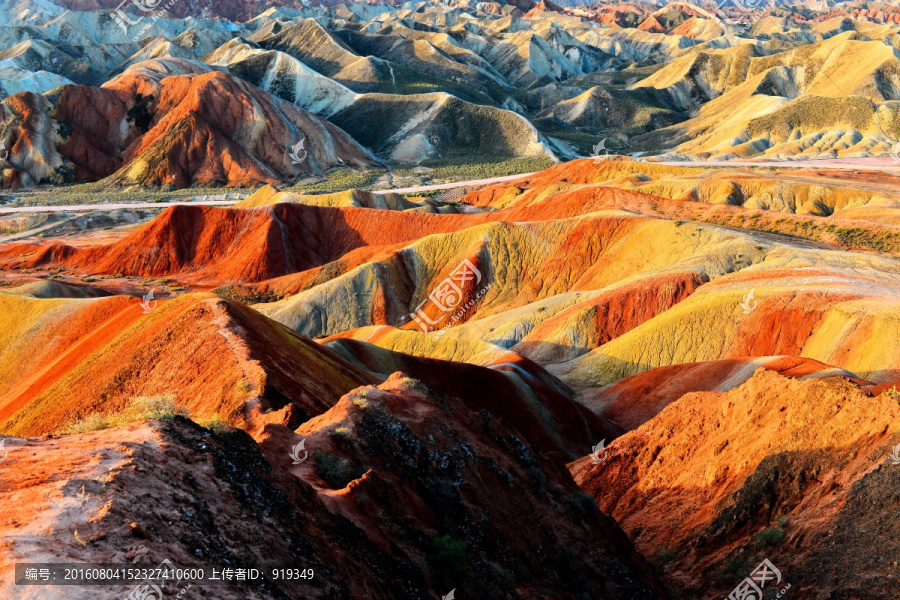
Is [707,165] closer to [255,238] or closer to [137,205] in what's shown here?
[255,238]

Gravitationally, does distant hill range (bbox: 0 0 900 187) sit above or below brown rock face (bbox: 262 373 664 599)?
below

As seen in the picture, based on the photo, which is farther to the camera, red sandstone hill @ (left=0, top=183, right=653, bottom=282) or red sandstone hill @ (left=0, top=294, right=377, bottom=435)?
red sandstone hill @ (left=0, top=183, right=653, bottom=282)

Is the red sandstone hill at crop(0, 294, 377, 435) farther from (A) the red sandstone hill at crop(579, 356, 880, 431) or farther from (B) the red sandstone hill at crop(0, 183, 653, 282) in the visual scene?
(B) the red sandstone hill at crop(0, 183, 653, 282)

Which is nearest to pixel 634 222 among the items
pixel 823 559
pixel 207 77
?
pixel 823 559

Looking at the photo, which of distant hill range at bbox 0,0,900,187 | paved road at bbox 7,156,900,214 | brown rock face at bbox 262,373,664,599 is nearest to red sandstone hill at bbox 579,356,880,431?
brown rock face at bbox 262,373,664,599

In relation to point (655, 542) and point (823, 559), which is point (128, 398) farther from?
point (823, 559)

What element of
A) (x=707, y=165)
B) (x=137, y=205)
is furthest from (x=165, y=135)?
(x=707, y=165)
